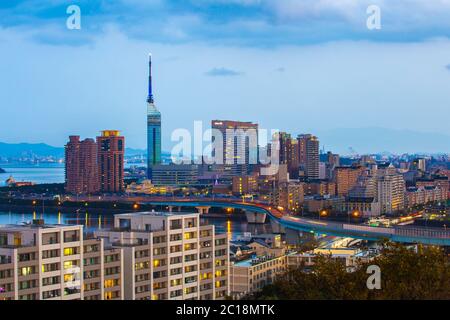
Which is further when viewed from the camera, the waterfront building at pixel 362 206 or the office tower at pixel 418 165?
the office tower at pixel 418 165

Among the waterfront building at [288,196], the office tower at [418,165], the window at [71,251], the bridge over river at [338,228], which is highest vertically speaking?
the office tower at [418,165]

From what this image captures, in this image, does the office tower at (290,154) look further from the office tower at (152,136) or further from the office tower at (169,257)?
the office tower at (169,257)

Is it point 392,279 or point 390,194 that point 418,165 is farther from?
point 392,279

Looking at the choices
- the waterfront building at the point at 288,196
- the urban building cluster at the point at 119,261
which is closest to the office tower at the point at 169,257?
the urban building cluster at the point at 119,261

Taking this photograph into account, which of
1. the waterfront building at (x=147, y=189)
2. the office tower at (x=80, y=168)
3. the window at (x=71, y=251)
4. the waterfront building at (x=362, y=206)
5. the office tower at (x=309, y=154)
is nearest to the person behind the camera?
the window at (x=71, y=251)

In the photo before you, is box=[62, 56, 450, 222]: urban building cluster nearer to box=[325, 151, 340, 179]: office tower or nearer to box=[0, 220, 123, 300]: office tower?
box=[325, 151, 340, 179]: office tower
